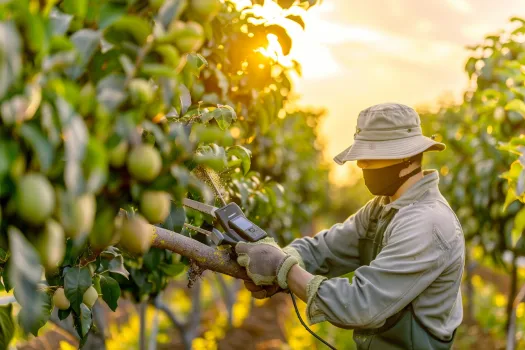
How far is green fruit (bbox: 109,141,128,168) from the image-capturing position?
3.18ft

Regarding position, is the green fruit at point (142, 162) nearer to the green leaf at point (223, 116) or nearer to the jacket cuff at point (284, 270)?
the green leaf at point (223, 116)

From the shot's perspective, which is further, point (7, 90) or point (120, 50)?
point (120, 50)

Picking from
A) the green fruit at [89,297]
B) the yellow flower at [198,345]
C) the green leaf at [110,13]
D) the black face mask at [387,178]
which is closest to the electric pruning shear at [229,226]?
the green fruit at [89,297]

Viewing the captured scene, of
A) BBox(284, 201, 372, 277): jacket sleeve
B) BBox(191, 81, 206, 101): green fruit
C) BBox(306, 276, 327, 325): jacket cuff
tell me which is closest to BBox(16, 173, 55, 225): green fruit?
BBox(306, 276, 327, 325): jacket cuff

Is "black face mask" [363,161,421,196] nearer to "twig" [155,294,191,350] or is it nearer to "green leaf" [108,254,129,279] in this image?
"green leaf" [108,254,129,279]

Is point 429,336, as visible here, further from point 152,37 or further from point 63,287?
point 152,37

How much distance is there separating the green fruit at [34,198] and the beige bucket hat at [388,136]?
1479 mm

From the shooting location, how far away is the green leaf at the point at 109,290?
1.95 metres

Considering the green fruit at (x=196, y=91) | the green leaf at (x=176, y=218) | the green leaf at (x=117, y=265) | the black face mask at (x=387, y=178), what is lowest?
the green leaf at (x=117, y=265)

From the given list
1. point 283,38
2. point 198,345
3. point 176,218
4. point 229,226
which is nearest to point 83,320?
point 176,218

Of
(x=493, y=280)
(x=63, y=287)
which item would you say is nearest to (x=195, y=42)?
(x=63, y=287)

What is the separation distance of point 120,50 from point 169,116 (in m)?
0.56

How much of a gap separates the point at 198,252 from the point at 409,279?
2.28 ft

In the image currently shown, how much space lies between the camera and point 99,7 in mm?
1059
